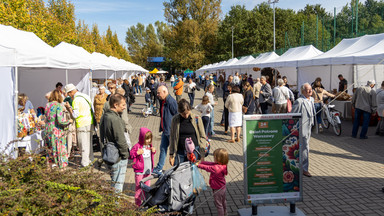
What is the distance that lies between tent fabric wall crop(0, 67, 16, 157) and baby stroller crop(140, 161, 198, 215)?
3.47 metres

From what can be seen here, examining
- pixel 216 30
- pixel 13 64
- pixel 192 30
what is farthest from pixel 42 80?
pixel 216 30

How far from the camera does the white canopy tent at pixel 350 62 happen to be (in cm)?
1142

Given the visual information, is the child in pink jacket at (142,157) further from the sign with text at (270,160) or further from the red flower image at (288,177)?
the red flower image at (288,177)

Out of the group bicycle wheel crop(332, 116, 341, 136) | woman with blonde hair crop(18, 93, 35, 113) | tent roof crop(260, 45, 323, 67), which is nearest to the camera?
woman with blonde hair crop(18, 93, 35, 113)

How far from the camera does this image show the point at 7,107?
237 inches

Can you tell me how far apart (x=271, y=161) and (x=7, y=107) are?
15.4 feet

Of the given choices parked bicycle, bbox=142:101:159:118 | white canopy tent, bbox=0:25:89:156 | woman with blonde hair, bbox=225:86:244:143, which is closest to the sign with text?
white canopy tent, bbox=0:25:89:156

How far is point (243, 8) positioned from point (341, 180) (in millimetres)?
59777

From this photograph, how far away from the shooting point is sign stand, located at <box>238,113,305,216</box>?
4.51 m

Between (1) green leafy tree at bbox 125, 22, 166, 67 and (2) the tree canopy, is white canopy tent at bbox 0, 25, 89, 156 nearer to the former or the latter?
(2) the tree canopy

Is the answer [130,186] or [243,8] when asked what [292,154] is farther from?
[243,8]

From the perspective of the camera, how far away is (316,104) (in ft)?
36.4

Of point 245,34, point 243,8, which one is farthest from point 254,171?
point 243,8

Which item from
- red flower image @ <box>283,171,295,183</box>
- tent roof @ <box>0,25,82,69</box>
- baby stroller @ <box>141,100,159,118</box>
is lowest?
red flower image @ <box>283,171,295,183</box>
